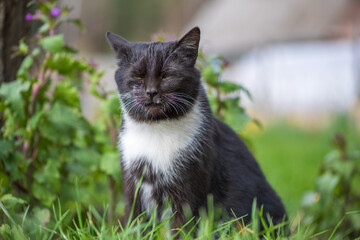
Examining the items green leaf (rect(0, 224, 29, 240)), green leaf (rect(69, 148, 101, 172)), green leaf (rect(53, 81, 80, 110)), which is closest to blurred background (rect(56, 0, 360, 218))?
green leaf (rect(69, 148, 101, 172))

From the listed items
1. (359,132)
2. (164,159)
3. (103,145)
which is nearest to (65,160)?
(103,145)

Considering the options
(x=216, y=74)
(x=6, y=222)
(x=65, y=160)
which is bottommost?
(x=6, y=222)

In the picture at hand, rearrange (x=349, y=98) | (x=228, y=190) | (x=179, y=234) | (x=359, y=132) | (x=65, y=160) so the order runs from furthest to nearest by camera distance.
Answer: (x=349, y=98) < (x=359, y=132) < (x=65, y=160) < (x=228, y=190) < (x=179, y=234)

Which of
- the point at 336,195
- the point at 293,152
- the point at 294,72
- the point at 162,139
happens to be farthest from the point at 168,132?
the point at 294,72

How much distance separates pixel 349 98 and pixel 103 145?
641 centimetres

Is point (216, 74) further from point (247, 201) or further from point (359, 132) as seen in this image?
point (359, 132)

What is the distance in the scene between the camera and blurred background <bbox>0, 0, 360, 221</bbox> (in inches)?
251

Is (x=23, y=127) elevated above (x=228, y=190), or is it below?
above

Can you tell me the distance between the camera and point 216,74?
311 cm

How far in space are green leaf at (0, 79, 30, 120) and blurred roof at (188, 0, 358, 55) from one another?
19.1 feet

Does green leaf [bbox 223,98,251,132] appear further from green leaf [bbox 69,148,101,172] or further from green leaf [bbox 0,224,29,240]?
green leaf [bbox 0,224,29,240]

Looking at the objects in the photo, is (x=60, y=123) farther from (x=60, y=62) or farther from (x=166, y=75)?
(x=166, y=75)

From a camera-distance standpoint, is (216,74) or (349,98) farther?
(349,98)

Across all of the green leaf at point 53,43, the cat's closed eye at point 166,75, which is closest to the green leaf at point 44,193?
the green leaf at point 53,43
